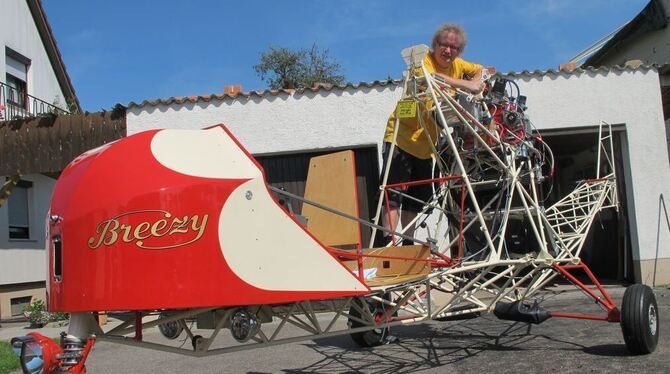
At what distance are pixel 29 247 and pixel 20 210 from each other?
3.29 ft

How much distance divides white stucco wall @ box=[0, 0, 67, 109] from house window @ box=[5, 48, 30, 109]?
0.45ft

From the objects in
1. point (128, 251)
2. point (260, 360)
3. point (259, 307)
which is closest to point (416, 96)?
point (259, 307)

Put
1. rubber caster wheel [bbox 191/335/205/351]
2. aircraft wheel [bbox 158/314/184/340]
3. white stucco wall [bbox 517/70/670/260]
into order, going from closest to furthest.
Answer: rubber caster wheel [bbox 191/335/205/351] < aircraft wheel [bbox 158/314/184/340] < white stucco wall [bbox 517/70/670/260]

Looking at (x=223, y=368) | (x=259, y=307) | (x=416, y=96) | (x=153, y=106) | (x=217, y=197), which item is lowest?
(x=223, y=368)

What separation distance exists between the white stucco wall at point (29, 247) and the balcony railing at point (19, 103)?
187 cm

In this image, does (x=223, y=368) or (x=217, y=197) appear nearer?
(x=217, y=197)

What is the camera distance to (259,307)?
348 cm

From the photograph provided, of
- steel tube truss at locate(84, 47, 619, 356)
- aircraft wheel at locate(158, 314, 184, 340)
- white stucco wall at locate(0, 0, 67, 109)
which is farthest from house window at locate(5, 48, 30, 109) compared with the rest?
aircraft wheel at locate(158, 314, 184, 340)

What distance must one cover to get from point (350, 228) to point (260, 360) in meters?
1.96

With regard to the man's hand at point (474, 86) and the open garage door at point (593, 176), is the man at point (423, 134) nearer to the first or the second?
the man's hand at point (474, 86)

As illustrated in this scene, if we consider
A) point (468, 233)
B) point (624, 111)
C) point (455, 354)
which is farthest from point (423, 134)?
point (624, 111)

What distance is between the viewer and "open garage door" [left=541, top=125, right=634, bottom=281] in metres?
9.38

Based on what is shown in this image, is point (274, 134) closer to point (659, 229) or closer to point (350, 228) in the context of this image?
point (350, 228)

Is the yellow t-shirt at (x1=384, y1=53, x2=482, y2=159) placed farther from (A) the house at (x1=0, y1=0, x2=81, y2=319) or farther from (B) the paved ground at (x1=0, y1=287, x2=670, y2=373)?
(A) the house at (x1=0, y1=0, x2=81, y2=319)
